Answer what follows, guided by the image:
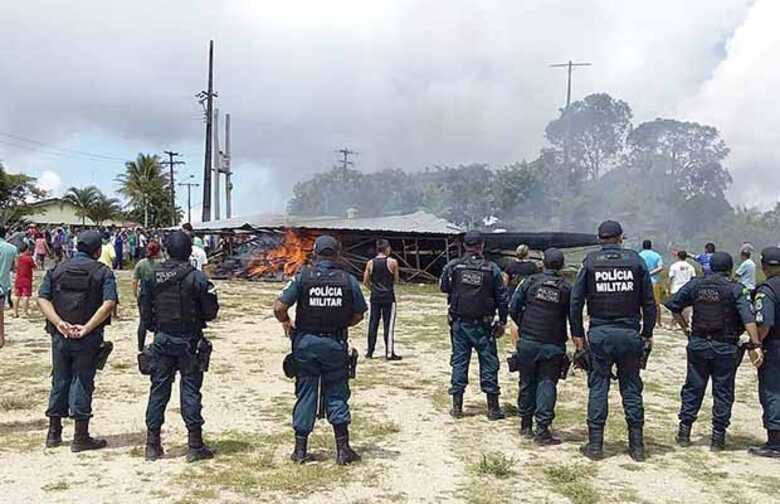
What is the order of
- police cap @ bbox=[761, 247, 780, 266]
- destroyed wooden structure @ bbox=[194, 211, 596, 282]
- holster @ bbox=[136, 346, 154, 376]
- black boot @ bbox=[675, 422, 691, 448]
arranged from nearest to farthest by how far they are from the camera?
holster @ bbox=[136, 346, 154, 376], police cap @ bbox=[761, 247, 780, 266], black boot @ bbox=[675, 422, 691, 448], destroyed wooden structure @ bbox=[194, 211, 596, 282]

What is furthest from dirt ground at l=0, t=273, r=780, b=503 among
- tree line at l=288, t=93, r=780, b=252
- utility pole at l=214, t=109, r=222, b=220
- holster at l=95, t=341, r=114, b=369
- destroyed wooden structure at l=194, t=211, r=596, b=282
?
tree line at l=288, t=93, r=780, b=252

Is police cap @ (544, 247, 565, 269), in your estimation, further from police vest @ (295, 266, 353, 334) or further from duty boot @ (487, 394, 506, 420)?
police vest @ (295, 266, 353, 334)

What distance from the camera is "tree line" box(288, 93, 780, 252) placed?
47469mm

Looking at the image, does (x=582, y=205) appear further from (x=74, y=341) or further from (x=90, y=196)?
Result: (x=74, y=341)

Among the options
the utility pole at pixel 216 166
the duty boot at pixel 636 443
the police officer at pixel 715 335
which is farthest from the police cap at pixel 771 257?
the utility pole at pixel 216 166

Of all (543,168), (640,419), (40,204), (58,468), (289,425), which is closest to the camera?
(58,468)

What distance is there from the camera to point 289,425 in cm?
687

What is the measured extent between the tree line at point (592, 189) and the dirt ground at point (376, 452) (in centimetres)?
3555

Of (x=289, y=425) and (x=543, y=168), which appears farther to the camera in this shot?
(x=543, y=168)

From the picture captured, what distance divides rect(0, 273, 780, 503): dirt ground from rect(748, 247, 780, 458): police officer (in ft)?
0.77

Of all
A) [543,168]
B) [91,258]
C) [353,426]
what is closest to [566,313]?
[353,426]

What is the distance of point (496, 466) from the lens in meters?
5.59

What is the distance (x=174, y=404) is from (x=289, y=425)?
4.75 ft

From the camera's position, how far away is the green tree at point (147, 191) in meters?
56.6
